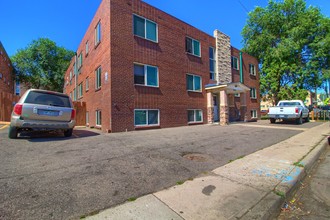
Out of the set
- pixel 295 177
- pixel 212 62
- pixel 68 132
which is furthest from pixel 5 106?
pixel 295 177

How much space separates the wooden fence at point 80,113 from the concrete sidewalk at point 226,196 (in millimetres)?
13352

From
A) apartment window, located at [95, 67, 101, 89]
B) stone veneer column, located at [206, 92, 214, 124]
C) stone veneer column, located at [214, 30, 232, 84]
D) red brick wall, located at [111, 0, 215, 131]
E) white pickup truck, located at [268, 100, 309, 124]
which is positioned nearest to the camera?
red brick wall, located at [111, 0, 215, 131]

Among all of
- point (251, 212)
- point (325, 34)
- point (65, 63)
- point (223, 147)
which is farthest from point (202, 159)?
point (65, 63)

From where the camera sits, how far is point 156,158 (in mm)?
4930

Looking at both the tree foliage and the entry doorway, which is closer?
the entry doorway

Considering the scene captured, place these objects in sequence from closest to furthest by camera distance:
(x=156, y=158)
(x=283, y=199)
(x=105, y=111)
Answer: (x=283, y=199) < (x=156, y=158) < (x=105, y=111)

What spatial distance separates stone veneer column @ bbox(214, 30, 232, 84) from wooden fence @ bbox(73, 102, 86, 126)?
1217cm

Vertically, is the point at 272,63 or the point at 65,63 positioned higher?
the point at 65,63

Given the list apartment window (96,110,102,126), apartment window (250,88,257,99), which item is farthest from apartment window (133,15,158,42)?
apartment window (250,88,257,99)

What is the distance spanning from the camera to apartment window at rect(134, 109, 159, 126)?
1112cm

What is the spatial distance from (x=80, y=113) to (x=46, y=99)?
884cm

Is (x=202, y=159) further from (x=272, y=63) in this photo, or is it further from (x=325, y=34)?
(x=325, y=34)

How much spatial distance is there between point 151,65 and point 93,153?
26.7 ft

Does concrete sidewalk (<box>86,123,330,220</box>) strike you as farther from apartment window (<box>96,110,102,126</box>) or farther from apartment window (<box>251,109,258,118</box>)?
apartment window (<box>251,109,258,118</box>)
